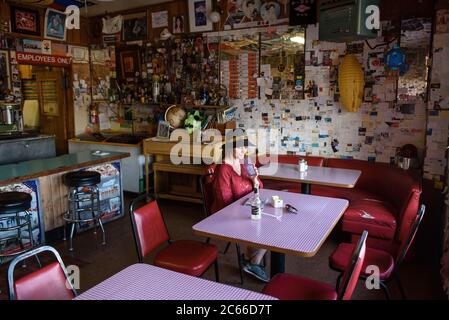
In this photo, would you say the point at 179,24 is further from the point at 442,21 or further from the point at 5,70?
the point at 442,21

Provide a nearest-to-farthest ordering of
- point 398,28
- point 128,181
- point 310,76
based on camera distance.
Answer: point 398,28, point 310,76, point 128,181

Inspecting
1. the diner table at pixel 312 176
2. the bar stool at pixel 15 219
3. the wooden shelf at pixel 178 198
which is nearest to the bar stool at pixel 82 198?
the bar stool at pixel 15 219

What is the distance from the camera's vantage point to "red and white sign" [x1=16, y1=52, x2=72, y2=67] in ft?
17.1

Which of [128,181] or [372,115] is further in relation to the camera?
[128,181]

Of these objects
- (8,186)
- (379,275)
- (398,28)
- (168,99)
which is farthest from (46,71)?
(379,275)

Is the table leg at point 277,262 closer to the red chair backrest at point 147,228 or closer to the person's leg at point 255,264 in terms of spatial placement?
the person's leg at point 255,264

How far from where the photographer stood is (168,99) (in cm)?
566

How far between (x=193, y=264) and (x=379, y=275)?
3.83 ft

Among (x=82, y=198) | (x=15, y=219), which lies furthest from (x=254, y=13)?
(x=15, y=219)

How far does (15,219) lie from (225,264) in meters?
1.92

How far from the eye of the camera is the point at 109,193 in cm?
430

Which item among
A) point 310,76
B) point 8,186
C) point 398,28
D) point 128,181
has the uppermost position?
point 398,28
